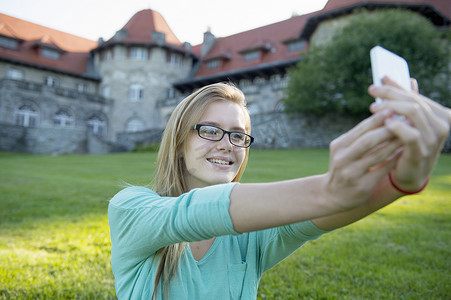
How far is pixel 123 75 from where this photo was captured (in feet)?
113

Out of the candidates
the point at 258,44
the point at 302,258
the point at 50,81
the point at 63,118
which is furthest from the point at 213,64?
the point at 302,258

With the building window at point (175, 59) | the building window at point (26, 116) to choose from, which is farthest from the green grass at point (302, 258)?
the building window at point (175, 59)

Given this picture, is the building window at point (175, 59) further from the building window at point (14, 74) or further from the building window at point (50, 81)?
the building window at point (14, 74)

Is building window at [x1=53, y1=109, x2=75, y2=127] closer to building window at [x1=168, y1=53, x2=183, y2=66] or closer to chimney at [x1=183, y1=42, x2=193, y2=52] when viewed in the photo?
building window at [x1=168, y1=53, x2=183, y2=66]

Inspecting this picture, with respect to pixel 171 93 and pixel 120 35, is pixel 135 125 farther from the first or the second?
pixel 120 35

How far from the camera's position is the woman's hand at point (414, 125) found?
0.77 metres

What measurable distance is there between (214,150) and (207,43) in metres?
36.7

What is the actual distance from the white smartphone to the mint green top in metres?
0.50

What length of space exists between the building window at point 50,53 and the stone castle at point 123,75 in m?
0.09

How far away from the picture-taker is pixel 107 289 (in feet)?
9.75

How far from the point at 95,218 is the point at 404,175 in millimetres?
5231

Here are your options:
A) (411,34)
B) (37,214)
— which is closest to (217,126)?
(37,214)

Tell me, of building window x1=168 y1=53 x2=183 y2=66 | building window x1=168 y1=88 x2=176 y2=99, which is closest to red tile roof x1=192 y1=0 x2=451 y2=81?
building window x1=168 y1=53 x2=183 y2=66

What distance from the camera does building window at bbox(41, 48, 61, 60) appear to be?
3336 cm
